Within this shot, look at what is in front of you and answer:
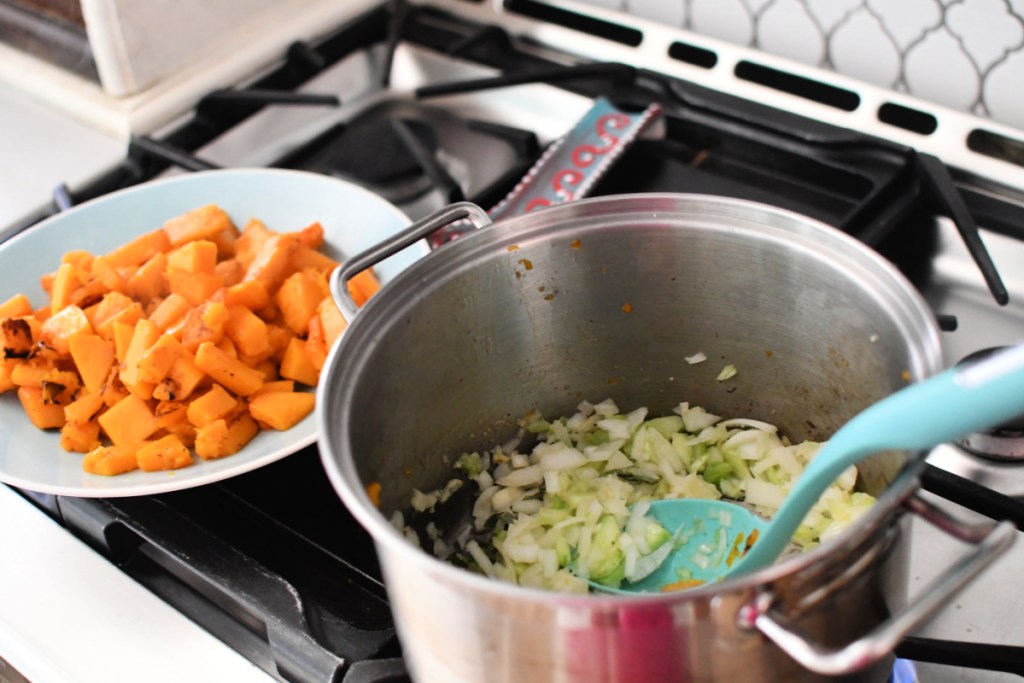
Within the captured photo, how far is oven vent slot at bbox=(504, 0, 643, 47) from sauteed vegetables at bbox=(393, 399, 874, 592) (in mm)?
582

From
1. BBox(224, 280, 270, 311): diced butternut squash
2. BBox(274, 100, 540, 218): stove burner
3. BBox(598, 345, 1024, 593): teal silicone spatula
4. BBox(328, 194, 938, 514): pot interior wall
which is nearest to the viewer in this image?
BBox(598, 345, 1024, 593): teal silicone spatula

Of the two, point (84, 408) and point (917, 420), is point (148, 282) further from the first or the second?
point (917, 420)

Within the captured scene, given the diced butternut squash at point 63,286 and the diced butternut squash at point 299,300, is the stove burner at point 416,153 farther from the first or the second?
the diced butternut squash at point 63,286

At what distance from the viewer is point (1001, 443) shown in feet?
Answer: 2.51

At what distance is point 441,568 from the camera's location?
45cm

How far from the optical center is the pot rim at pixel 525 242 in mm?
435

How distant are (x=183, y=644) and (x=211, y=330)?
0.24 metres

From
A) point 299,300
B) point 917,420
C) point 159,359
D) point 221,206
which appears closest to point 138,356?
point 159,359

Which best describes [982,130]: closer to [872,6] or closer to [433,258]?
[872,6]

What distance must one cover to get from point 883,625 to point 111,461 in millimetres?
556

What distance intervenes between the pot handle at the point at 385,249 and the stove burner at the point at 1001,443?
15.7 inches

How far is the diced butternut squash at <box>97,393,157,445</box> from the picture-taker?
2.61 feet

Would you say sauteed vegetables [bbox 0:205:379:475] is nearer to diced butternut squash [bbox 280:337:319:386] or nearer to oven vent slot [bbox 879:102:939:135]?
diced butternut squash [bbox 280:337:319:386]

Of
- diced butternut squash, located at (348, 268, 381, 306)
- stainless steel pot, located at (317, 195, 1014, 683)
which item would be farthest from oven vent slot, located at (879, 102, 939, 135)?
diced butternut squash, located at (348, 268, 381, 306)
